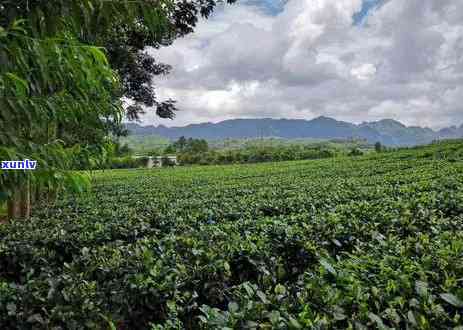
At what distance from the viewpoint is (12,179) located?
1879 mm

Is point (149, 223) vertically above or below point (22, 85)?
below

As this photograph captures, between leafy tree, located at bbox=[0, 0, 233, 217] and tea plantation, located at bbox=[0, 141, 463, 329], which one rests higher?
leafy tree, located at bbox=[0, 0, 233, 217]

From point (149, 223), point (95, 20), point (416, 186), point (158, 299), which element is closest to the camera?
point (95, 20)

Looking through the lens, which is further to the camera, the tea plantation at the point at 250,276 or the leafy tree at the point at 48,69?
the tea plantation at the point at 250,276

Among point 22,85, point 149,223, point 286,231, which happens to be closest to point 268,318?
point 22,85

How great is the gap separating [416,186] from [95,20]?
31.5 ft

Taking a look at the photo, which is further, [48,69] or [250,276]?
[250,276]

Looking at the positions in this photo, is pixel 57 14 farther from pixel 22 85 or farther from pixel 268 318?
pixel 268 318

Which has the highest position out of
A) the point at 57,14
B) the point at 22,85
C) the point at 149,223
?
the point at 57,14

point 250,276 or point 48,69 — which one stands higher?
point 48,69

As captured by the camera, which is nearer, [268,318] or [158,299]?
[268,318]

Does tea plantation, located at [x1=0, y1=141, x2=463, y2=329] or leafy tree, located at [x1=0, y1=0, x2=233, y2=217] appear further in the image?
tea plantation, located at [x1=0, y1=141, x2=463, y2=329]

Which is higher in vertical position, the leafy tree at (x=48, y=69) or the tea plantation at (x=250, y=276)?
the leafy tree at (x=48, y=69)

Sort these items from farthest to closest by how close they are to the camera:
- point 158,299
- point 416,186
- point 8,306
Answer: point 416,186 → point 158,299 → point 8,306
